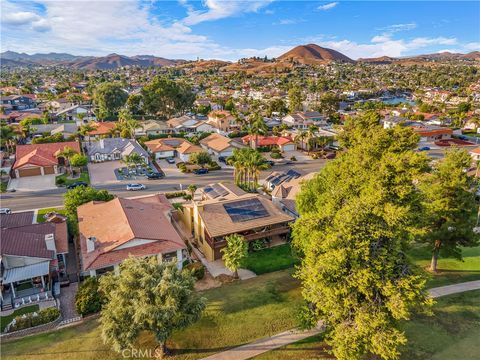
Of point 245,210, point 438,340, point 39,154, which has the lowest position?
point 438,340

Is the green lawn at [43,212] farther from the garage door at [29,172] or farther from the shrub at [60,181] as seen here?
the garage door at [29,172]

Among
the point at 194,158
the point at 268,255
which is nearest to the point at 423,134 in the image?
the point at 194,158

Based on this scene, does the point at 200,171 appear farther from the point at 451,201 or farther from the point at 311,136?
the point at 451,201

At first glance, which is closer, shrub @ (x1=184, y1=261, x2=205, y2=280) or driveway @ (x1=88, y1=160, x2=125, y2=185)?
shrub @ (x1=184, y1=261, x2=205, y2=280)

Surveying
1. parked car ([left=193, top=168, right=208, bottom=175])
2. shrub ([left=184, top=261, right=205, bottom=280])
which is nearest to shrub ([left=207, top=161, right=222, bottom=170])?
parked car ([left=193, top=168, right=208, bottom=175])

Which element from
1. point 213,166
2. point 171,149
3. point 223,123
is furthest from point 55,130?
point 213,166

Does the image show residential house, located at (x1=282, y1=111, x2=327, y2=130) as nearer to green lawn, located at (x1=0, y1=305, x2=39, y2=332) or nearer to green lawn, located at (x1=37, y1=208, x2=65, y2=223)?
green lawn, located at (x1=37, y1=208, x2=65, y2=223)

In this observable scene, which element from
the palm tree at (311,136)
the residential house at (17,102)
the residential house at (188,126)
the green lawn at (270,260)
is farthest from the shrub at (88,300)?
the residential house at (17,102)
